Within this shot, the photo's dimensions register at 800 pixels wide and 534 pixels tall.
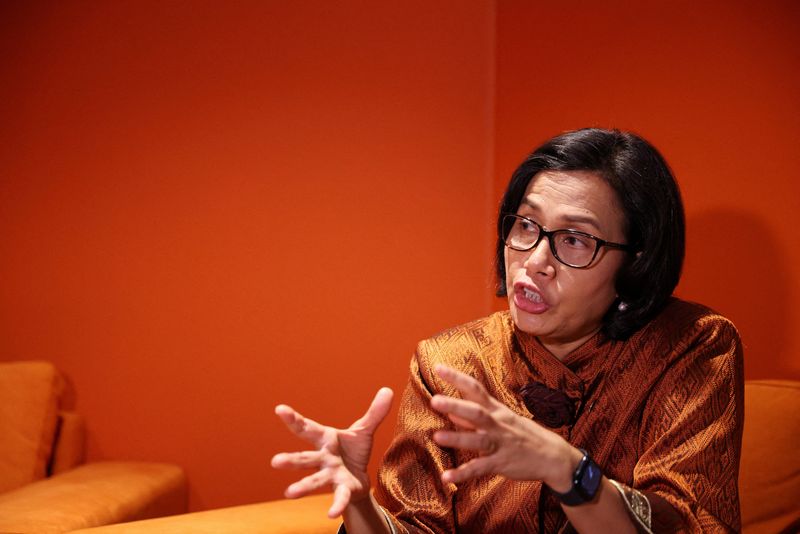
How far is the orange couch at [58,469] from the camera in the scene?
7.16 ft

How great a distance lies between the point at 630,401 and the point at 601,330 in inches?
6.3

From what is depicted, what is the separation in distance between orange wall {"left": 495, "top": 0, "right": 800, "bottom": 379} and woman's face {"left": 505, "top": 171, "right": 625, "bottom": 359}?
0.68 m

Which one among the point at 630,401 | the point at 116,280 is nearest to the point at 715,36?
the point at 630,401

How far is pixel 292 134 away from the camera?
274 cm

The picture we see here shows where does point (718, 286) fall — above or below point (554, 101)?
below

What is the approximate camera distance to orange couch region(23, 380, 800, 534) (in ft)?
6.11

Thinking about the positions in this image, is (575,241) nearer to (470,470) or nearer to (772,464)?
(470,470)

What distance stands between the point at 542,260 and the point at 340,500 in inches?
23.0

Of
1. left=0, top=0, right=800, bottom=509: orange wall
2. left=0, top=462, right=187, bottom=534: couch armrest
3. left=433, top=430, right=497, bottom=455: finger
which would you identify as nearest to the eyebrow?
left=433, top=430, right=497, bottom=455: finger

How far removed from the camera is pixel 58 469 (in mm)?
2646

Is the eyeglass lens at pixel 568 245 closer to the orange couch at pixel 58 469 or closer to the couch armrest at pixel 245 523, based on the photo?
the couch armrest at pixel 245 523

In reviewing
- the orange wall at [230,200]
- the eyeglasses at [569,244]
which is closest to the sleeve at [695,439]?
the eyeglasses at [569,244]

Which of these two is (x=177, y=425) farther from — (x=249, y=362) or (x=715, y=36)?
(x=715, y=36)

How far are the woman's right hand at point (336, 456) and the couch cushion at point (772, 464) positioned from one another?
0.93 meters
